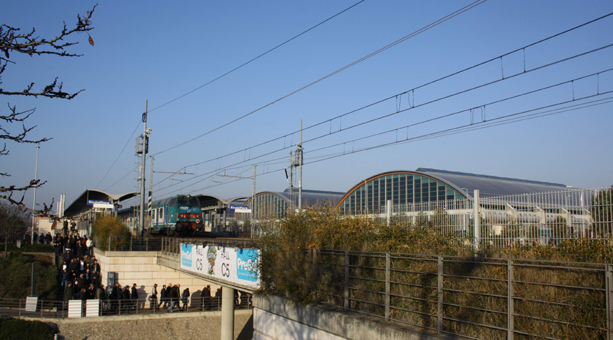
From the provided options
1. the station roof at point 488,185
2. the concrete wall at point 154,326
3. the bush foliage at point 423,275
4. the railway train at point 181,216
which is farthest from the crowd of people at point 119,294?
the station roof at point 488,185

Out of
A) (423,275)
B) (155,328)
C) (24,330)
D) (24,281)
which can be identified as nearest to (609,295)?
(423,275)

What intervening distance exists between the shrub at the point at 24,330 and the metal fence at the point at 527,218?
14.7 metres

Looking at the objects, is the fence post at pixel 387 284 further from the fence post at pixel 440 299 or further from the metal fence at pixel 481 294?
the fence post at pixel 440 299

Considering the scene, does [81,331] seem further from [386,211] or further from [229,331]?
[386,211]

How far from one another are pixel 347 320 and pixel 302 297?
1.85 meters

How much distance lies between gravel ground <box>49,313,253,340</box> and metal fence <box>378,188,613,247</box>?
40.0 feet

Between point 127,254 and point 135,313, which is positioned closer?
point 135,313

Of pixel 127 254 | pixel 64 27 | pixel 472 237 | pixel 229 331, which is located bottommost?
pixel 229 331

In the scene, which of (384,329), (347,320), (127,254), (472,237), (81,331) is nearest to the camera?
(384,329)

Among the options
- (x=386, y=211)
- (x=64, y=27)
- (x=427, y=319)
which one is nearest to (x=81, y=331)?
(x=386, y=211)

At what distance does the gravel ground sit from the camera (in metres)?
20.6

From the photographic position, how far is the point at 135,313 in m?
22.8

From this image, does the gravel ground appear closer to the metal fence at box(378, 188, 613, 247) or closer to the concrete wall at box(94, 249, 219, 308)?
the concrete wall at box(94, 249, 219, 308)

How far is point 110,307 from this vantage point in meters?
22.4
